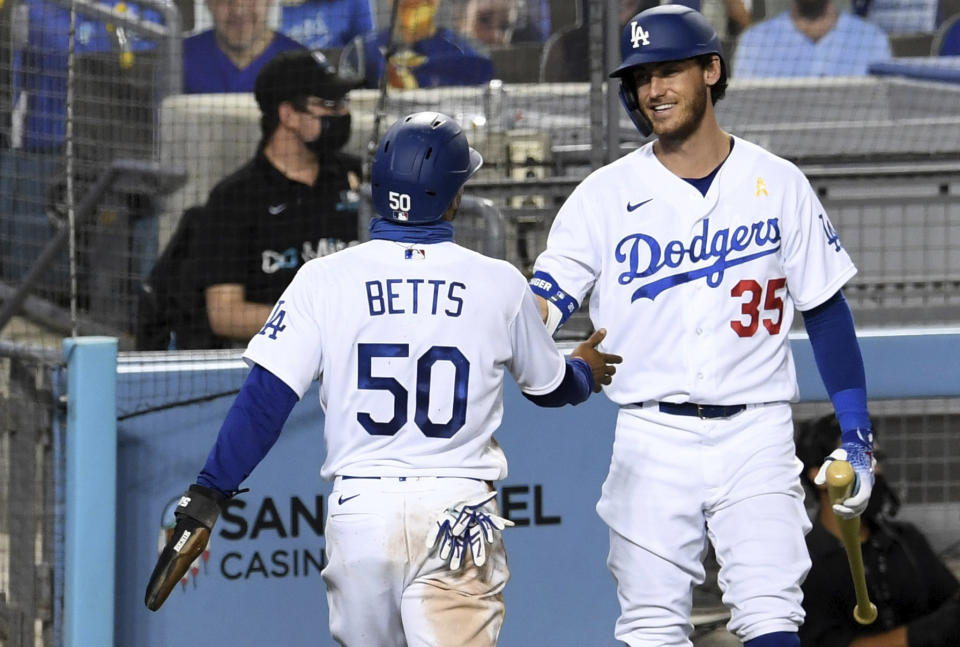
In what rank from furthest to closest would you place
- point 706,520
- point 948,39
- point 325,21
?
point 948,39 → point 325,21 → point 706,520

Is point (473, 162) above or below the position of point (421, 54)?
below

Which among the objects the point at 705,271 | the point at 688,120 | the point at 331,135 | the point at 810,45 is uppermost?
the point at 810,45

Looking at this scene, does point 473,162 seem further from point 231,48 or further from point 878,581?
point 231,48

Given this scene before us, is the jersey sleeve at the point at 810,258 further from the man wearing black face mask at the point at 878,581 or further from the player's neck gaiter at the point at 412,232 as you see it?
the man wearing black face mask at the point at 878,581

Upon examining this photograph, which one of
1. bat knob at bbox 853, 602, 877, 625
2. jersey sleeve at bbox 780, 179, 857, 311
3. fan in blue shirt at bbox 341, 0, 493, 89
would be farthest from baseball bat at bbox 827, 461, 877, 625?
fan in blue shirt at bbox 341, 0, 493, 89

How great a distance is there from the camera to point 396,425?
3.05 meters

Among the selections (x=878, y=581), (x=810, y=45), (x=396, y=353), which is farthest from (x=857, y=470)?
(x=810, y=45)

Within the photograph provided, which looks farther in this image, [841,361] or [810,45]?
[810,45]

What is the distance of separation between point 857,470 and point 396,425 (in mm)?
1102

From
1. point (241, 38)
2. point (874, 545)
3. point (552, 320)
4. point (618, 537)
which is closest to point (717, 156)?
point (552, 320)

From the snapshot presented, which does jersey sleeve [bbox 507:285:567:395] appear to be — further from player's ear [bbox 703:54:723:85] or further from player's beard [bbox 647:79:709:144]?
player's ear [bbox 703:54:723:85]

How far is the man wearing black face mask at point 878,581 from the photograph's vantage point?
461 cm

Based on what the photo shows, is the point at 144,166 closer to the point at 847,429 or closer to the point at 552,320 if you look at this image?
the point at 552,320

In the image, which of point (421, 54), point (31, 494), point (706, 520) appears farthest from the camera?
point (421, 54)
